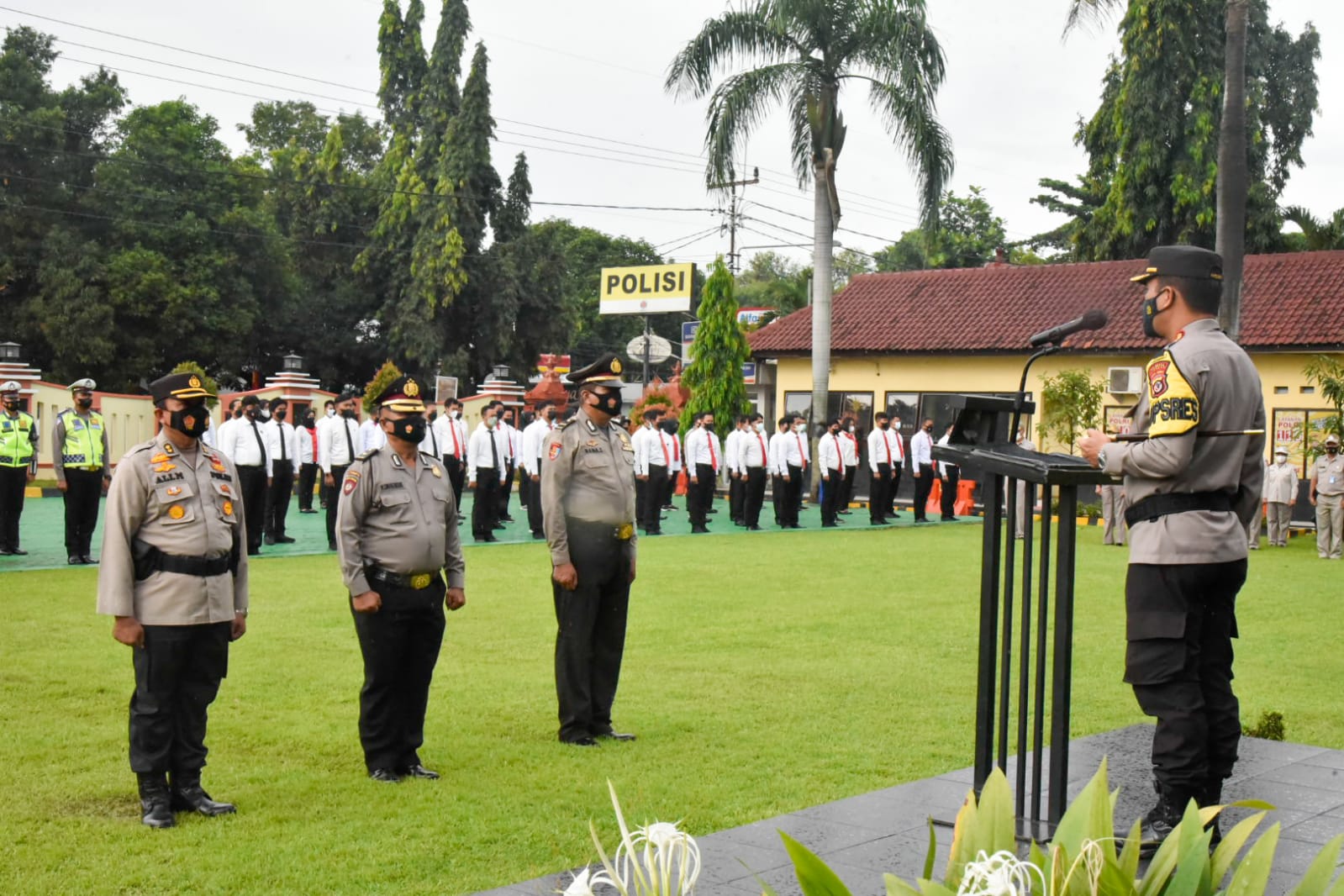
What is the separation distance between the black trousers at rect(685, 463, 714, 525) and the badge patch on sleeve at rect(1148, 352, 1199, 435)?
17590 mm

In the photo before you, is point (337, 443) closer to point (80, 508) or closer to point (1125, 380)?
point (80, 508)

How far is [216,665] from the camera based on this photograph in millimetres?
5773

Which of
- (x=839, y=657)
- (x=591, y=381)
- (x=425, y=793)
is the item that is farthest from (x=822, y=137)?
(x=425, y=793)

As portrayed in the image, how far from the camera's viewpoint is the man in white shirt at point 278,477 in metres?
18.1

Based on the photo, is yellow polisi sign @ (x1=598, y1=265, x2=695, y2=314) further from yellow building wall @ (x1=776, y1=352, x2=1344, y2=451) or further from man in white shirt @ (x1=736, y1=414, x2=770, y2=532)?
man in white shirt @ (x1=736, y1=414, x2=770, y2=532)

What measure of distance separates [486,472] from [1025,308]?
608 inches

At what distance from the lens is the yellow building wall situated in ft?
86.6

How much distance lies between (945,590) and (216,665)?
945 centimetres

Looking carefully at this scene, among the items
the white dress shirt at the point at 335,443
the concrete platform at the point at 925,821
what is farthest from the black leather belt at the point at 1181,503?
the white dress shirt at the point at 335,443

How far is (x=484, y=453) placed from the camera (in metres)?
20.2

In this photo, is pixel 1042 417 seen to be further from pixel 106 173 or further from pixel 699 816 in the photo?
pixel 106 173

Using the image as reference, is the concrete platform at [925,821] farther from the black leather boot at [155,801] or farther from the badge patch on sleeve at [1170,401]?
the black leather boot at [155,801]

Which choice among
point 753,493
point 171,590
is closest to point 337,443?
point 753,493

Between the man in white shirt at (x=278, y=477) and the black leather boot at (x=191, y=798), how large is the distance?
41.4 feet
